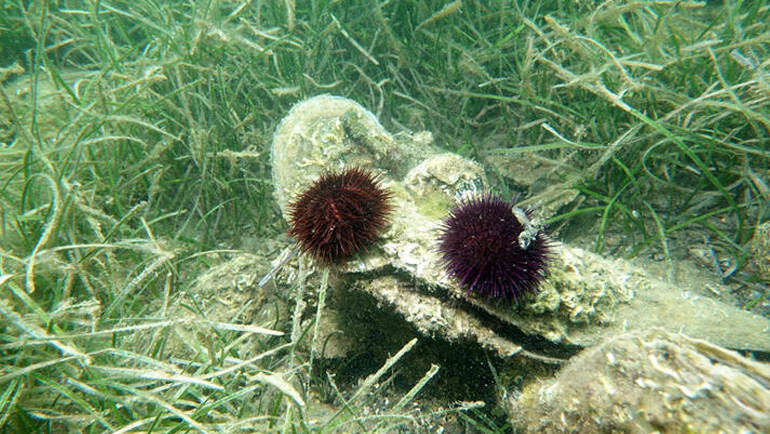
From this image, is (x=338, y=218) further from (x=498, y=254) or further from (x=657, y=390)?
(x=657, y=390)

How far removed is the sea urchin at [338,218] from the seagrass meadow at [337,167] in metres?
0.09

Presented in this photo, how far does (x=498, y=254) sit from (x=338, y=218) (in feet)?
3.34

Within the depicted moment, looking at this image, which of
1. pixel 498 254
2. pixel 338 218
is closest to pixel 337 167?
pixel 338 218

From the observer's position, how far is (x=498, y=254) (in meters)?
2.14

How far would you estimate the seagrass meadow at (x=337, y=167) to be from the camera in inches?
89.1

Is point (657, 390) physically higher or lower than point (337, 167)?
higher

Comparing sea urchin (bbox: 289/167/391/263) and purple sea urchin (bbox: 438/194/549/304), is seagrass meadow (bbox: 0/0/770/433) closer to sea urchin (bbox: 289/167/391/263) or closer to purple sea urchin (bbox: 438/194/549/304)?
sea urchin (bbox: 289/167/391/263)

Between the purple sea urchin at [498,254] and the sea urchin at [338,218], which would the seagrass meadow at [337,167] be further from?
the purple sea urchin at [498,254]

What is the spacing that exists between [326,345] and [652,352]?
217 centimetres

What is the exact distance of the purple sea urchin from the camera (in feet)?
7.03

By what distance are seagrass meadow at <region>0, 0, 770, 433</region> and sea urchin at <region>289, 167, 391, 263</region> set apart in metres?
0.09

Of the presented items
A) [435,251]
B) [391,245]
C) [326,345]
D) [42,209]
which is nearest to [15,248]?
[42,209]

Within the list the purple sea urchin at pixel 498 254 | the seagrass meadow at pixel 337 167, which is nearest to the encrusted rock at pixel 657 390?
the seagrass meadow at pixel 337 167

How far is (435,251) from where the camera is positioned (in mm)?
2531
